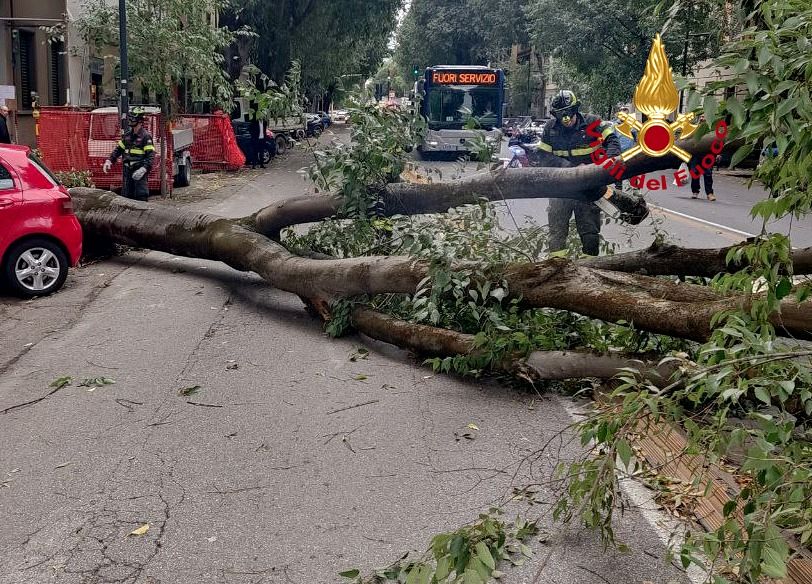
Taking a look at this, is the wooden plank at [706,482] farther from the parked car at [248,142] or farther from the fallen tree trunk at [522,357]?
the parked car at [248,142]

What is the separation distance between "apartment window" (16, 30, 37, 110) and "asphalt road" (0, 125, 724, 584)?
1899 cm

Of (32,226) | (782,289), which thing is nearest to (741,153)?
(782,289)

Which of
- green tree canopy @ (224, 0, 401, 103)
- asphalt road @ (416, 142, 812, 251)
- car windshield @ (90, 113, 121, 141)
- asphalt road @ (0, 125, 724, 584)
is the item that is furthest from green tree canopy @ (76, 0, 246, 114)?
asphalt road @ (0, 125, 724, 584)

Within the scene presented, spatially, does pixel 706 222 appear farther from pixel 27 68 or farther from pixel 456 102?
pixel 27 68

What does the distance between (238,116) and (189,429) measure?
27.2 metres

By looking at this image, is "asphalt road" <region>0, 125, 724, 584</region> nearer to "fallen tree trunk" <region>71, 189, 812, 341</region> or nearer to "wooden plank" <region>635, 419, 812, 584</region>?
"wooden plank" <region>635, 419, 812, 584</region>

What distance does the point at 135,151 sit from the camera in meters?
16.3

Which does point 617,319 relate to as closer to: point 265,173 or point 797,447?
point 797,447

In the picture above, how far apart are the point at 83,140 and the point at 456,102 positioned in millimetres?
16700

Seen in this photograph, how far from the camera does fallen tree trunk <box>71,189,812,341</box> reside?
18.3ft

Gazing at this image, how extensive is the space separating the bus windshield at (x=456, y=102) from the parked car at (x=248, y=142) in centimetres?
605

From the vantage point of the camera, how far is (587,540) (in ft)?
13.5

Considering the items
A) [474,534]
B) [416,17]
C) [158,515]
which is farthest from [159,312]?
[416,17]

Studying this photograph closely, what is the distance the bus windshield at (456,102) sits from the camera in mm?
32500
